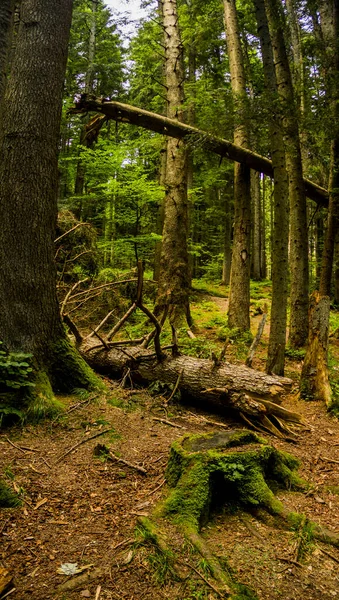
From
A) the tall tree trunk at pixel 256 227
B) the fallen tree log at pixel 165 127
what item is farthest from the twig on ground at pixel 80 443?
the tall tree trunk at pixel 256 227

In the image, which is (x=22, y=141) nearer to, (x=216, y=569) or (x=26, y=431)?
(x=26, y=431)

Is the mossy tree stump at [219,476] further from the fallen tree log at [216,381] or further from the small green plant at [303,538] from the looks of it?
the fallen tree log at [216,381]

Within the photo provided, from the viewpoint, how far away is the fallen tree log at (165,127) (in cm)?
819

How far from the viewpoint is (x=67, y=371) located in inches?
197

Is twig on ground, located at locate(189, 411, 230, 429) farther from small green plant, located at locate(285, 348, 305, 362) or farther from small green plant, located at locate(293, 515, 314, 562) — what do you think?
small green plant, located at locate(285, 348, 305, 362)

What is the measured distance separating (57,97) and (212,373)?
Answer: 14.4 feet

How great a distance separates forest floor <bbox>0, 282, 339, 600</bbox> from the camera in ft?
6.93

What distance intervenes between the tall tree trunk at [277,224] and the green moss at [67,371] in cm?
325

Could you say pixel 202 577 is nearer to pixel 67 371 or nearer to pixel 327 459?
pixel 327 459

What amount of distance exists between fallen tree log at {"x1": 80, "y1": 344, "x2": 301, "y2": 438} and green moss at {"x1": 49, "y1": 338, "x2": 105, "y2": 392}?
35.4 inches

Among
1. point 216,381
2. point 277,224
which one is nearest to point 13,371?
point 216,381

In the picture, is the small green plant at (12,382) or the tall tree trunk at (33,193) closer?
the small green plant at (12,382)

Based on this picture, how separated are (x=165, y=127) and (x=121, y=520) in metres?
8.30

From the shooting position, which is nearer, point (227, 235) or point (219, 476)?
point (219, 476)
